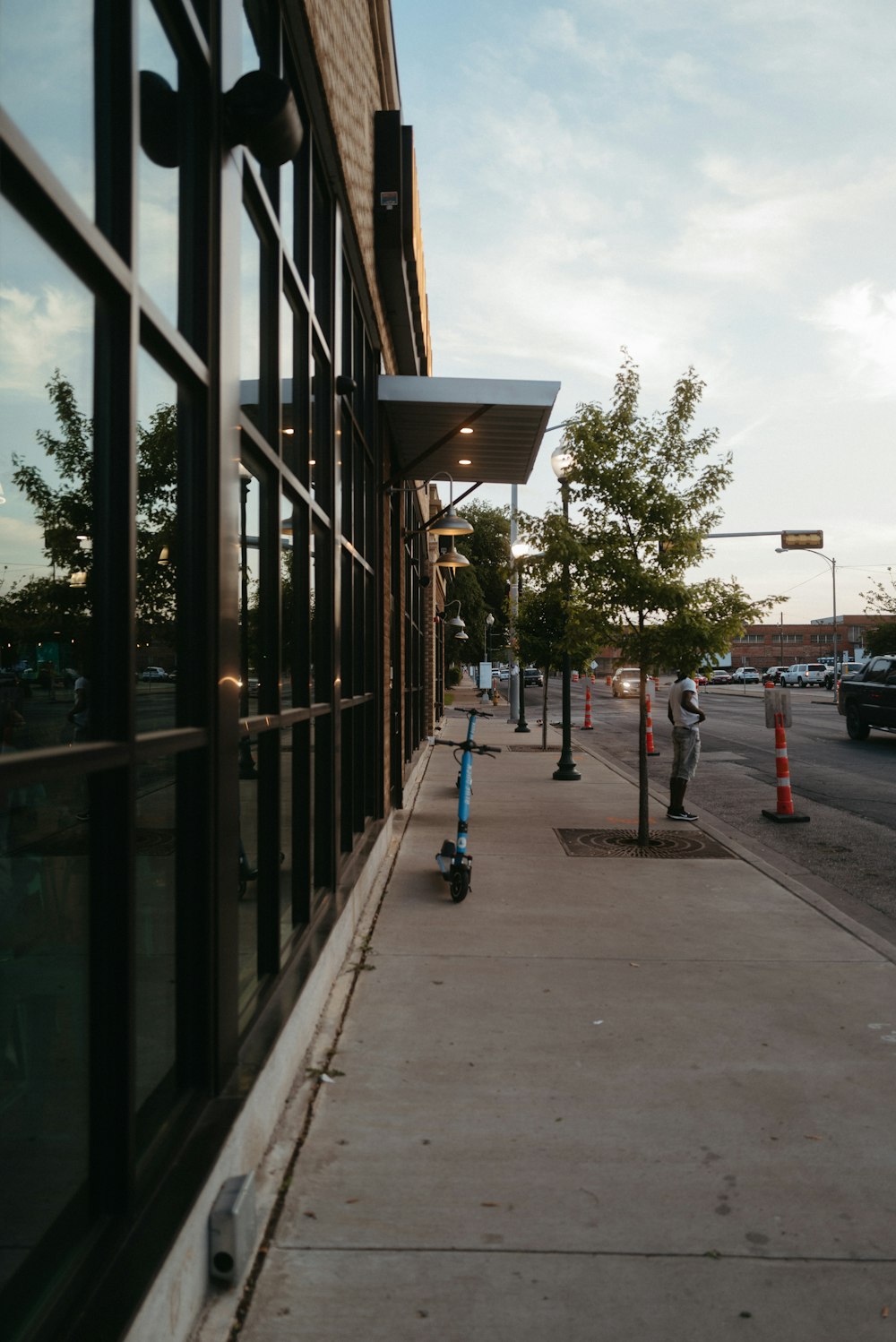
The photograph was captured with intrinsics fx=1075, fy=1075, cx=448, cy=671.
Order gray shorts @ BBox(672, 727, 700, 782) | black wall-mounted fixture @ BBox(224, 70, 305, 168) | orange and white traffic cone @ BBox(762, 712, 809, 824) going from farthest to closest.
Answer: orange and white traffic cone @ BBox(762, 712, 809, 824) < gray shorts @ BBox(672, 727, 700, 782) < black wall-mounted fixture @ BBox(224, 70, 305, 168)

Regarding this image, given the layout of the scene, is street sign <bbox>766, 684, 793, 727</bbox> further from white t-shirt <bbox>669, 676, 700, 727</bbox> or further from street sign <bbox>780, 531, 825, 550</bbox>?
street sign <bbox>780, 531, 825, 550</bbox>

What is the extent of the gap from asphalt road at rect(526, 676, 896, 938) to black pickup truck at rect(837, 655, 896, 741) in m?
0.44

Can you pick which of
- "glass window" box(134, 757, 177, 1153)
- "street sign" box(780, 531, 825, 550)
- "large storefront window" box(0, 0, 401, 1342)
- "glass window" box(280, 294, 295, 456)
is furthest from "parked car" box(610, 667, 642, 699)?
"glass window" box(134, 757, 177, 1153)

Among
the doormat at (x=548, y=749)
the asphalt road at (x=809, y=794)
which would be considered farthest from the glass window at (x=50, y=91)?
the doormat at (x=548, y=749)

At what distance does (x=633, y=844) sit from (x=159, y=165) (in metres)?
7.95

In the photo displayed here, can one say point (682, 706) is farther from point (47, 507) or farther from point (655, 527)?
point (47, 507)

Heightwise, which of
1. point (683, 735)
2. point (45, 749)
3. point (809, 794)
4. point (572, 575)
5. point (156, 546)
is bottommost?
point (809, 794)

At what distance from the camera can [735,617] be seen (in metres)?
9.41

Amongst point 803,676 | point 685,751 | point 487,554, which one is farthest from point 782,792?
point 803,676

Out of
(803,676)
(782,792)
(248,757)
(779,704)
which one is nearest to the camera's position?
(248,757)

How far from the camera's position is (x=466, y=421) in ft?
31.0

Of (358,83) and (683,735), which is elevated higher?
(358,83)

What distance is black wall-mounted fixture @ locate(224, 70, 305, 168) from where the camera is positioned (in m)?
3.04

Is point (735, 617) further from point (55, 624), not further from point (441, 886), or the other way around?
point (55, 624)
